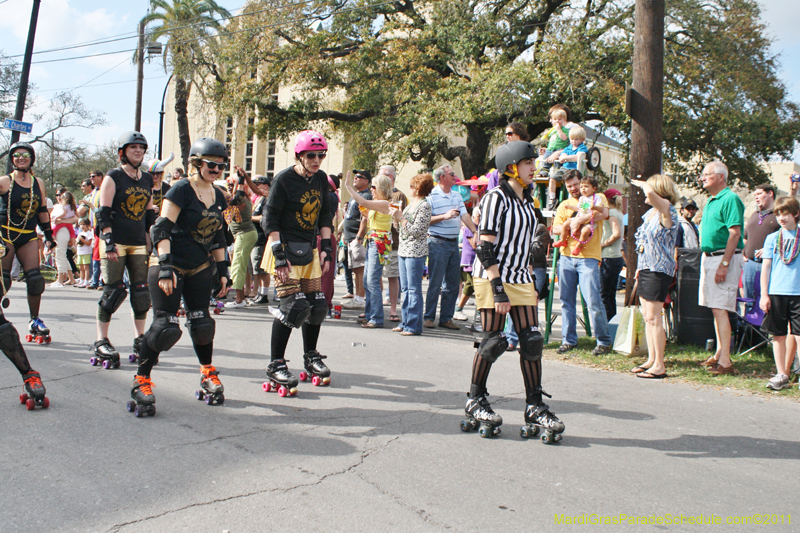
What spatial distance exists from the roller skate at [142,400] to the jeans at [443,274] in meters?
4.57

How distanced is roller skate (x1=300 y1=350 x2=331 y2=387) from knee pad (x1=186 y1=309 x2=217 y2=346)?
3.50 feet

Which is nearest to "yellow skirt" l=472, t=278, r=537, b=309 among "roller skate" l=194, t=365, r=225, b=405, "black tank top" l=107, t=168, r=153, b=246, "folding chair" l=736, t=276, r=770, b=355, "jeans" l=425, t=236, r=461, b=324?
"roller skate" l=194, t=365, r=225, b=405

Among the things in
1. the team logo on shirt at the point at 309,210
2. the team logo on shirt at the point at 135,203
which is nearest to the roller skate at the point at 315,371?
the team logo on shirt at the point at 309,210

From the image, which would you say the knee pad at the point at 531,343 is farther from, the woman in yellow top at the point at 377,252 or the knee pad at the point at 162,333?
the woman in yellow top at the point at 377,252

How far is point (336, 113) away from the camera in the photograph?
24.4 m

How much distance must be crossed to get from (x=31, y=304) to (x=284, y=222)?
11.6 ft

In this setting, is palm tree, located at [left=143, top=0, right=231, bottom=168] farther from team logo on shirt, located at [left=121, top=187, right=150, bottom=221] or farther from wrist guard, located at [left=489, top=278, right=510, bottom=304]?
wrist guard, located at [left=489, top=278, right=510, bottom=304]

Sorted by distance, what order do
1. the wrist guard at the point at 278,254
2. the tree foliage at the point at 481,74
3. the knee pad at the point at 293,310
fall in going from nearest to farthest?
the wrist guard at the point at 278,254, the knee pad at the point at 293,310, the tree foliage at the point at 481,74

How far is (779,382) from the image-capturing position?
18.3 ft

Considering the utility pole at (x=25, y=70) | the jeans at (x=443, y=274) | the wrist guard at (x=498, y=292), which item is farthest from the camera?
the utility pole at (x=25, y=70)

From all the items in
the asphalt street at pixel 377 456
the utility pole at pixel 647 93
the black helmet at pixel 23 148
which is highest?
the utility pole at pixel 647 93

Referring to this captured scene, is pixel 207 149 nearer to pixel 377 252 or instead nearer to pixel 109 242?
pixel 109 242

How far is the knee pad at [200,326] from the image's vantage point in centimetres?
473

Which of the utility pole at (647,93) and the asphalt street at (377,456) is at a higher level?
the utility pole at (647,93)
